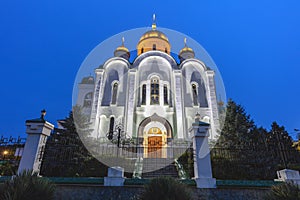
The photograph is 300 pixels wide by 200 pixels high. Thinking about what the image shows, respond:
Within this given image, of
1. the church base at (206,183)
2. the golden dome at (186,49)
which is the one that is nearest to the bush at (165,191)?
the church base at (206,183)

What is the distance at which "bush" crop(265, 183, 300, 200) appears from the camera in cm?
423

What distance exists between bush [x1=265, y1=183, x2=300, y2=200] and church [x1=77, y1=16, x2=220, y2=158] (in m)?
11.4

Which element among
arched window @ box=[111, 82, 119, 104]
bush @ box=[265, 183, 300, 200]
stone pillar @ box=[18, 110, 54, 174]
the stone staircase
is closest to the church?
arched window @ box=[111, 82, 119, 104]

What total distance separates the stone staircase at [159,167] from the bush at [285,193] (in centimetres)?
479

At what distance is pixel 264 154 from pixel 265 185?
1.95 m

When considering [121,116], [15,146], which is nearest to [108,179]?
[15,146]

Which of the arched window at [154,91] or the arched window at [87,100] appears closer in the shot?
the arched window at [154,91]

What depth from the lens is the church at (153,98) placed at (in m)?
17.7

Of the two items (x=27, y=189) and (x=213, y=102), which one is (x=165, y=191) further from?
(x=213, y=102)

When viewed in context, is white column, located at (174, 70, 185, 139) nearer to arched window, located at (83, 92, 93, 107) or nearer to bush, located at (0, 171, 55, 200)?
arched window, located at (83, 92, 93, 107)

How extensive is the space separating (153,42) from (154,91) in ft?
32.6

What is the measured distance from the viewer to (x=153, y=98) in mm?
19344

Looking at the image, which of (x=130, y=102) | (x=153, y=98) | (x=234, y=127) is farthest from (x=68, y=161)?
(x=153, y=98)

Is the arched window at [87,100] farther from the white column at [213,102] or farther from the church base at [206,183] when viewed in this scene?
the church base at [206,183]
